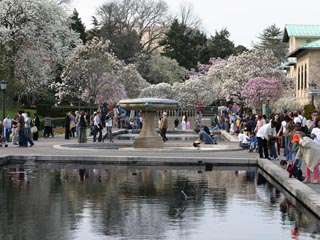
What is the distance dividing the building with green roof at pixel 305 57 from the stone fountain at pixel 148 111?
26959 mm

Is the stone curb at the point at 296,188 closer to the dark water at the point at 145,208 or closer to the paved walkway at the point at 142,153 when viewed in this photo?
the dark water at the point at 145,208

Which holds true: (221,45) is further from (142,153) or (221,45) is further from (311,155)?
(311,155)

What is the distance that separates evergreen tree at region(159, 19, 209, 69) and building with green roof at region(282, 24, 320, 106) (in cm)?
2011

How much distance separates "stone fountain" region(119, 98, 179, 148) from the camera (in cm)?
2922

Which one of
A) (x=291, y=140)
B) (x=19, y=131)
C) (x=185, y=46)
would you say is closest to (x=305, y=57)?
(x=185, y=46)

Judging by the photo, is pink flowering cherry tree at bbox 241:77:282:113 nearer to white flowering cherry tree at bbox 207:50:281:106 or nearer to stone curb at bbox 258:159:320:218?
white flowering cherry tree at bbox 207:50:281:106

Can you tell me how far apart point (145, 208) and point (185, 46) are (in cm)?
8827

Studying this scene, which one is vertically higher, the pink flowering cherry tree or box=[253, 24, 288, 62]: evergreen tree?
box=[253, 24, 288, 62]: evergreen tree

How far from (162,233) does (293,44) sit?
68.9 meters

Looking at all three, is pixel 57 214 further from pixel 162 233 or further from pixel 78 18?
pixel 78 18

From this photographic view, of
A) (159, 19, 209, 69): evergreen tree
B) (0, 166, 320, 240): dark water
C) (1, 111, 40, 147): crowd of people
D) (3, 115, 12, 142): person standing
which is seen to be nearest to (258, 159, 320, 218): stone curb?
(0, 166, 320, 240): dark water

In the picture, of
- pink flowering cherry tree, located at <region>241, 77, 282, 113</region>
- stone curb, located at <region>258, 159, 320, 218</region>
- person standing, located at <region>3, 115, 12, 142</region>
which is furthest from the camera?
pink flowering cherry tree, located at <region>241, 77, 282, 113</region>

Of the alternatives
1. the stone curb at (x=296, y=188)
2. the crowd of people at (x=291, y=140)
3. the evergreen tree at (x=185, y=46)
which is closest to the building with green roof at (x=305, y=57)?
the evergreen tree at (x=185, y=46)

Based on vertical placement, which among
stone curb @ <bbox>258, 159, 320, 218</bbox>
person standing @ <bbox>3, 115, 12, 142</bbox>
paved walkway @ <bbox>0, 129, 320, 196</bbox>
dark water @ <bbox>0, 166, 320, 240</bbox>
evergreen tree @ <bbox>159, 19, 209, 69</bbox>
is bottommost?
dark water @ <bbox>0, 166, 320, 240</bbox>
